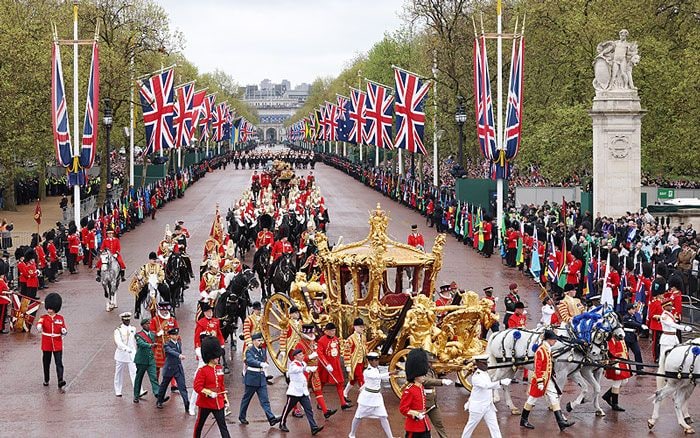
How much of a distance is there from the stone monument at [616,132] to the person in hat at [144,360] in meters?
20.1

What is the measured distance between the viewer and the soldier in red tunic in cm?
1432

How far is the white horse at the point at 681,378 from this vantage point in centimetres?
1348

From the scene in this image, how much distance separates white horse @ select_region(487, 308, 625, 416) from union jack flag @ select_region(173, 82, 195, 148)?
97.6 feet

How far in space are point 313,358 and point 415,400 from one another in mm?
3192

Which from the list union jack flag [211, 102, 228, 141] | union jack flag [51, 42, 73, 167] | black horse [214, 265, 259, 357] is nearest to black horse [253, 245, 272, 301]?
black horse [214, 265, 259, 357]

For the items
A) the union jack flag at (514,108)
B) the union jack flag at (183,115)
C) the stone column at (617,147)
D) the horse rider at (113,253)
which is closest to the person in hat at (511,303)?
the horse rider at (113,253)

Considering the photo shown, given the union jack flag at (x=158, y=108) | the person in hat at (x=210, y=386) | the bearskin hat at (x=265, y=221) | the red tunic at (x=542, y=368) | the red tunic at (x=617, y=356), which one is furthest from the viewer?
the union jack flag at (x=158, y=108)

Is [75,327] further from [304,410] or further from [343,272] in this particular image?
[304,410]

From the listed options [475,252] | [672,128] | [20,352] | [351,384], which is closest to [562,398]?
[351,384]

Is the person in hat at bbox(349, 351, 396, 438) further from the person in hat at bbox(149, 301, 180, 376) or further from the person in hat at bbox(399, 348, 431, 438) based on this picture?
the person in hat at bbox(149, 301, 180, 376)

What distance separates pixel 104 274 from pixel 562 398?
11.0 metres

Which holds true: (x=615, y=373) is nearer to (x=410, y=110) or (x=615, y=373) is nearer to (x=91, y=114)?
(x=91, y=114)

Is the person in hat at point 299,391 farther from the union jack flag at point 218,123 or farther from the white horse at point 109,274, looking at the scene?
the union jack flag at point 218,123

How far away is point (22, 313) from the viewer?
69.1ft
